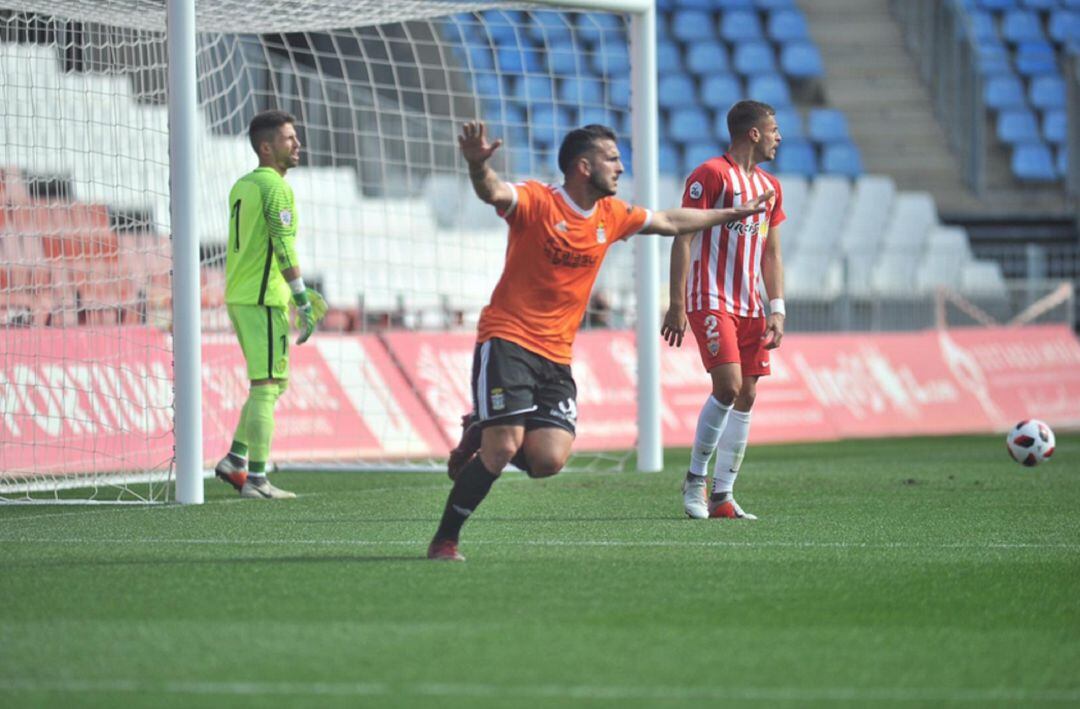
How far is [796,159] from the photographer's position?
26234mm

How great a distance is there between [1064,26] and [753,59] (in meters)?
5.56

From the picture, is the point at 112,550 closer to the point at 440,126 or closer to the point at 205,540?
the point at 205,540

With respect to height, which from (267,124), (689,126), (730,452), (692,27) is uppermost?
(692,27)

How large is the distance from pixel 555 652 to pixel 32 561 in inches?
115

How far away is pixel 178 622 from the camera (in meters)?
5.37

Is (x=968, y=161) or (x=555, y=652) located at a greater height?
(x=968, y=161)

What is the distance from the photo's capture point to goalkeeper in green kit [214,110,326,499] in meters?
9.99

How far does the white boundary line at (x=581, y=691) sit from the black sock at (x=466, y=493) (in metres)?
2.21

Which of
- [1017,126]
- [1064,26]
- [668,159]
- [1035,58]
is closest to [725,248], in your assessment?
[668,159]

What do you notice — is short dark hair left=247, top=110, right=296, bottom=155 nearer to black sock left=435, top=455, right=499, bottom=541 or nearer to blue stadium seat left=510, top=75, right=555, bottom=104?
black sock left=435, top=455, right=499, bottom=541

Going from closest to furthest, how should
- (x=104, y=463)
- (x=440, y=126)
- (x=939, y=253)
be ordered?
1. (x=104, y=463)
2. (x=440, y=126)
3. (x=939, y=253)

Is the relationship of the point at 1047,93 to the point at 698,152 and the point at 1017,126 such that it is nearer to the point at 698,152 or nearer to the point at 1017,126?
the point at 1017,126

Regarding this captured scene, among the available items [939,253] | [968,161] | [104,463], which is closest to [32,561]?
[104,463]

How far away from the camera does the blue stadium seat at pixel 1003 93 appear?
1104 inches
